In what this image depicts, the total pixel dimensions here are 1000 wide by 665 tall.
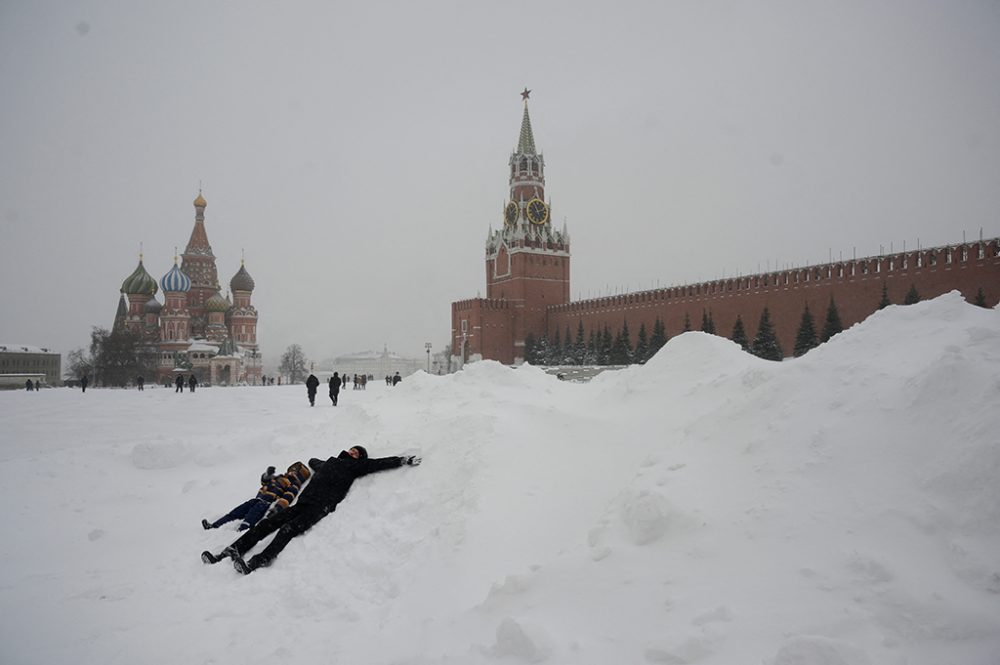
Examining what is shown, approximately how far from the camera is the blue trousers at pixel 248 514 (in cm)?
696

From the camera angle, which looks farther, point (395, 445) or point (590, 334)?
point (590, 334)

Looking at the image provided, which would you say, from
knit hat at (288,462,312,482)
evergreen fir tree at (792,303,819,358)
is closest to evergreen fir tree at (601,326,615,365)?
evergreen fir tree at (792,303,819,358)

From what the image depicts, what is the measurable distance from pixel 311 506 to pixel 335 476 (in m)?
0.52

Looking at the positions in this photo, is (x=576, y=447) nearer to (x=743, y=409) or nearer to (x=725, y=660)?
(x=743, y=409)

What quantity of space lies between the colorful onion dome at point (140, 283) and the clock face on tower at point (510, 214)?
36.8 m

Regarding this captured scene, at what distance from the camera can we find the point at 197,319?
6119 centimetres

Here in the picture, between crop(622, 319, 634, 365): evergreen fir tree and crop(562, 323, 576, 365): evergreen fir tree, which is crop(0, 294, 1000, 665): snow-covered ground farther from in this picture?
crop(562, 323, 576, 365): evergreen fir tree

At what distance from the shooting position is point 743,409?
6355 millimetres

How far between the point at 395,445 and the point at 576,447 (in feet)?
7.92

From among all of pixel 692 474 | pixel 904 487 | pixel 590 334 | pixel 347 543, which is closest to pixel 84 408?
pixel 347 543

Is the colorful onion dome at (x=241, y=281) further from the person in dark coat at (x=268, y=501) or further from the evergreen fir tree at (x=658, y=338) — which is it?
the person in dark coat at (x=268, y=501)

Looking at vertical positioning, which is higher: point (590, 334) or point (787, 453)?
point (590, 334)

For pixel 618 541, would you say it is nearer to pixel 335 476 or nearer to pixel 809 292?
pixel 335 476

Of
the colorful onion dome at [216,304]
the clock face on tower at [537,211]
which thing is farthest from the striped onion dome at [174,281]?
the clock face on tower at [537,211]
